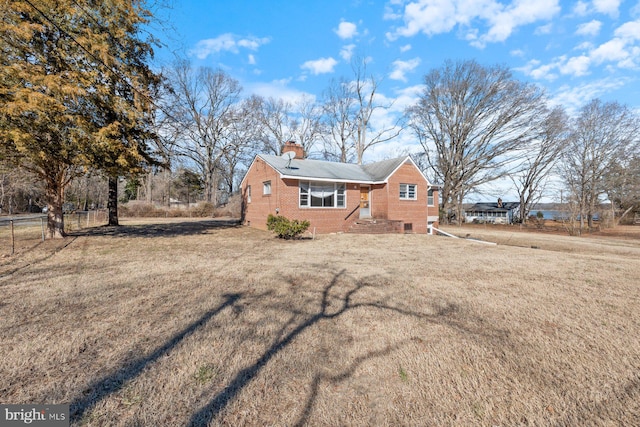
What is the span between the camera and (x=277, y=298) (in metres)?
4.53

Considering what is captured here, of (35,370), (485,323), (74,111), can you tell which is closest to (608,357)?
(485,323)

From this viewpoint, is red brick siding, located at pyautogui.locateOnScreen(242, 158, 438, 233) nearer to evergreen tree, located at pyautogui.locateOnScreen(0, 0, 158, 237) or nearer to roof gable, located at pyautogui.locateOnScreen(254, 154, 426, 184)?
roof gable, located at pyautogui.locateOnScreen(254, 154, 426, 184)

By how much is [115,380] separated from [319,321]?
2204 mm

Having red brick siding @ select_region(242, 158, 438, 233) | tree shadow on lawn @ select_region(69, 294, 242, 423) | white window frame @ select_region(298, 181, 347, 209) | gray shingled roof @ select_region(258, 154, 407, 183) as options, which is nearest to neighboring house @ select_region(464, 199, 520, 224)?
red brick siding @ select_region(242, 158, 438, 233)

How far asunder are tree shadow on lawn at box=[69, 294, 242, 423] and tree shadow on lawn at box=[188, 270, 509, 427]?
2.77 ft

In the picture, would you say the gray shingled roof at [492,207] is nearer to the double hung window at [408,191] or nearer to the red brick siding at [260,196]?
the double hung window at [408,191]

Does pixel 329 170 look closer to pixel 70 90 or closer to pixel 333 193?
pixel 333 193

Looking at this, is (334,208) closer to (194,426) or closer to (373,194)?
(373,194)

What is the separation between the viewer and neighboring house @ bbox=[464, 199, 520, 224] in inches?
2067

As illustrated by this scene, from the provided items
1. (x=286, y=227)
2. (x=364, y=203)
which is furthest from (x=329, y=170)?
(x=286, y=227)

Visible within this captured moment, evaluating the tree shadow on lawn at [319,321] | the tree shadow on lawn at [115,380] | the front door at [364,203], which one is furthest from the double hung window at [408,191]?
the tree shadow on lawn at [115,380]

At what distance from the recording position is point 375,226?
16297mm

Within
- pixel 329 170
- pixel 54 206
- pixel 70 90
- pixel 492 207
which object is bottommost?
pixel 54 206

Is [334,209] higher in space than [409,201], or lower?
lower
